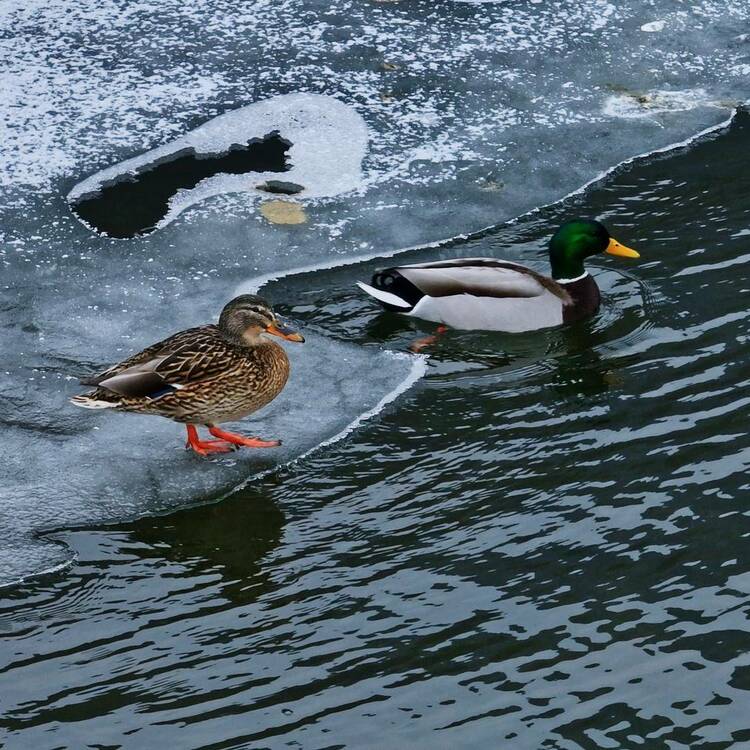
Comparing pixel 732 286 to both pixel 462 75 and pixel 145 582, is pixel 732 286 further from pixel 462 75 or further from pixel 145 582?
pixel 145 582

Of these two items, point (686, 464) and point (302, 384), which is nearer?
point (686, 464)

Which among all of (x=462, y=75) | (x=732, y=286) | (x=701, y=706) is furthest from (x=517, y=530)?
(x=462, y=75)

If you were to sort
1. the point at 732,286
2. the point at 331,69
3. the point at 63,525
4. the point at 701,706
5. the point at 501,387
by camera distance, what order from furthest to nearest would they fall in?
the point at 331,69 < the point at 732,286 < the point at 501,387 < the point at 63,525 < the point at 701,706

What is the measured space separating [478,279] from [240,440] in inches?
69.9

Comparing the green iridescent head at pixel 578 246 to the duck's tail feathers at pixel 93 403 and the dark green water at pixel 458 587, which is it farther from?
the duck's tail feathers at pixel 93 403

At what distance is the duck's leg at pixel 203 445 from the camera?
228 inches

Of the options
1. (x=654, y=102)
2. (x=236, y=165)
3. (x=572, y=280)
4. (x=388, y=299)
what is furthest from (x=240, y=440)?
(x=654, y=102)

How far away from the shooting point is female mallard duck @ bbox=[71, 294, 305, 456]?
5574 mm

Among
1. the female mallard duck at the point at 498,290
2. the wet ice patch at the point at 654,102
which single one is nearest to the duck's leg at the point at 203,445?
the female mallard duck at the point at 498,290

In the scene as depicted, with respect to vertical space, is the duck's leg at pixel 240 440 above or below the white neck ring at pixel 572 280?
below

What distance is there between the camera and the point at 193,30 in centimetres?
905

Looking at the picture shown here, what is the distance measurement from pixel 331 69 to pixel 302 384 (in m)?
3.19

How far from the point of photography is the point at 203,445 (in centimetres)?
582

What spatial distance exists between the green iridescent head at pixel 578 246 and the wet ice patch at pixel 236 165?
136 cm
